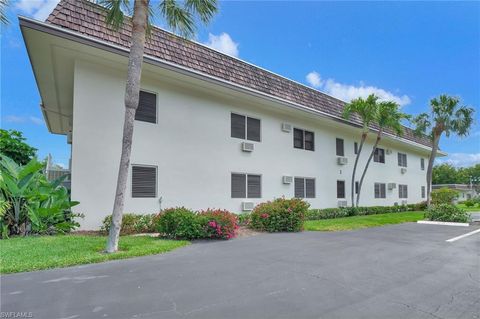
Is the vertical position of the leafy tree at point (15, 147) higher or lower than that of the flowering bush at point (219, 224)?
higher

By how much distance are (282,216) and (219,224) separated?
9.38ft

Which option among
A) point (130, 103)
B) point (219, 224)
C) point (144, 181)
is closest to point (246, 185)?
point (144, 181)

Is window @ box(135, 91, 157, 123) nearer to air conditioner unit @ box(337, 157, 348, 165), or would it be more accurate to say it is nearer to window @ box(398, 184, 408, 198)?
air conditioner unit @ box(337, 157, 348, 165)

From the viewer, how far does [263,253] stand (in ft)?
22.8

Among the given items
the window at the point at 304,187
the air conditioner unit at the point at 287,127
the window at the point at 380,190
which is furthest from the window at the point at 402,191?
the air conditioner unit at the point at 287,127

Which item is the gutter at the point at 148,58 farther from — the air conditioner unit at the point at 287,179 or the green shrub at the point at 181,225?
the green shrub at the point at 181,225

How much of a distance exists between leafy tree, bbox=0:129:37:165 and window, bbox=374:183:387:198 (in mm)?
21106

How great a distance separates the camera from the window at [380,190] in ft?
72.7

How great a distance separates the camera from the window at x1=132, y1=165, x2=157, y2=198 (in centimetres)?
1048

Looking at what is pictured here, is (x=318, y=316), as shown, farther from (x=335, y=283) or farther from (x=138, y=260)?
(x=138, y=260)

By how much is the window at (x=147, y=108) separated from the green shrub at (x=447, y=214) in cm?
1385

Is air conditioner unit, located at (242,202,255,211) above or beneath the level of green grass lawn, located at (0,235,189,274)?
above

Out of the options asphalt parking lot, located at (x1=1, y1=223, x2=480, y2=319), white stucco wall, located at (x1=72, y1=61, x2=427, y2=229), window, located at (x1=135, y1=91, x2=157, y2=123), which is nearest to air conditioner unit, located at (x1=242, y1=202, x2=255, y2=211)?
white stucco wall, located at (x1=72, y1=61, x2=427, y2=229)

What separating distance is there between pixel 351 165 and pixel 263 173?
8.10 meters
